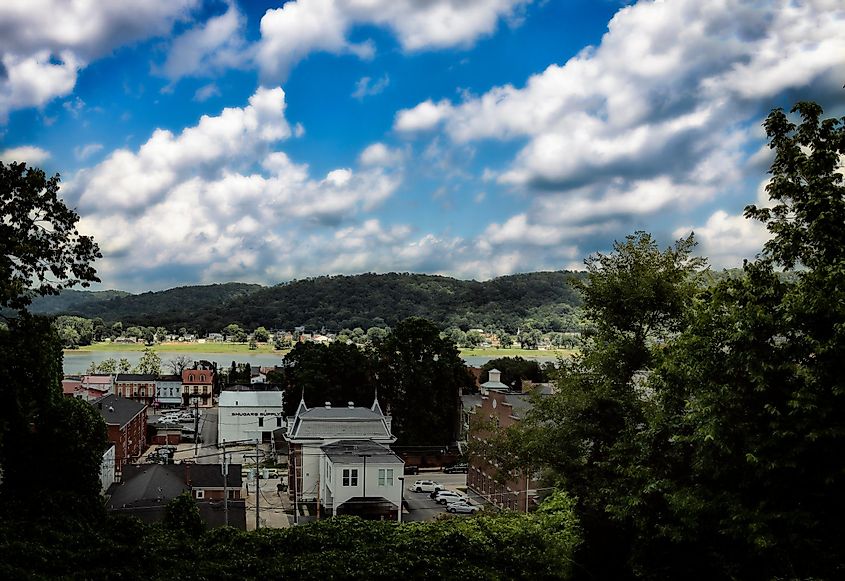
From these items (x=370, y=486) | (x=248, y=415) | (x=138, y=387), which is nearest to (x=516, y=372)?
(x=248, y=415)

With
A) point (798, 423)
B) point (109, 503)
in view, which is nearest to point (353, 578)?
point (798, 423)

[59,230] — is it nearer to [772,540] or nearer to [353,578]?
[353,578]

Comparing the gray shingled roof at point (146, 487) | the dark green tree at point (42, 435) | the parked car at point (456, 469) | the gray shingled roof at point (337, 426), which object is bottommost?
the parked car at point (456, 469)

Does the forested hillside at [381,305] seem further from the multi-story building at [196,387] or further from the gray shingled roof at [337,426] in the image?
the gray shingled roof at [337,426]

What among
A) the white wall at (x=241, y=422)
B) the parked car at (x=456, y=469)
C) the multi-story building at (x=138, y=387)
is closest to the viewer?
the parked car at (x=456, y=469)

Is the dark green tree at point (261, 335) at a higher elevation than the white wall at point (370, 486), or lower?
higher

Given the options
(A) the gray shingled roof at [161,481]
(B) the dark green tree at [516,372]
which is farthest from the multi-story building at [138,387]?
(A) the gray shingled roof at [161,481]
